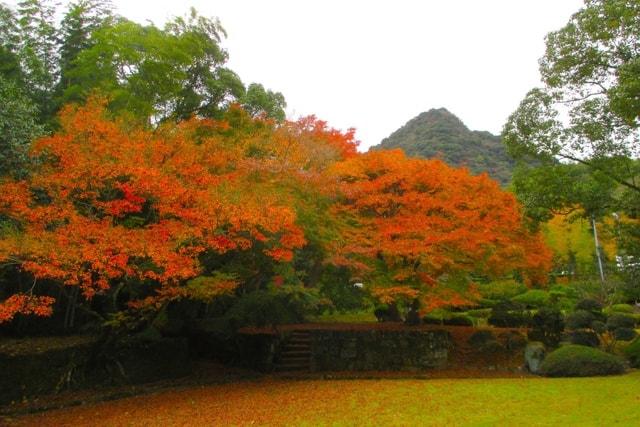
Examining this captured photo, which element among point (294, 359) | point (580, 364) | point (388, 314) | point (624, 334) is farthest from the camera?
point (388, 314)

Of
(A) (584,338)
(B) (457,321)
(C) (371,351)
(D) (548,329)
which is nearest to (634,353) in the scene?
(A) (584,338)

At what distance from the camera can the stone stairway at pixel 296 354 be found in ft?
50.4

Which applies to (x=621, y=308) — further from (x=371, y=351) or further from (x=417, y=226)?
(x=417, y=226)

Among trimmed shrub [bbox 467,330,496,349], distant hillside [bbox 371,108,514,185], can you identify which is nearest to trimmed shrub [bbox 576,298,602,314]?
trimmed shrub [bbox 467,330,496,349]

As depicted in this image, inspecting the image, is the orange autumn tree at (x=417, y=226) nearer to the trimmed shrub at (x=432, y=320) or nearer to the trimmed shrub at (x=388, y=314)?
the trimmed shrub at (x=388, y=314)

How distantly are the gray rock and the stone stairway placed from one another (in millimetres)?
6688

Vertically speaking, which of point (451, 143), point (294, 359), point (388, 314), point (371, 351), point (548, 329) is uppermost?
point (451, 143)

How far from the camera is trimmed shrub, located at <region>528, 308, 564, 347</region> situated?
16.5 m

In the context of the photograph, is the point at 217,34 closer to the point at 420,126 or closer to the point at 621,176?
the point at 621,176

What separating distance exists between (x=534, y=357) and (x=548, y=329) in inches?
109

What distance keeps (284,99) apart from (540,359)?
17.1m

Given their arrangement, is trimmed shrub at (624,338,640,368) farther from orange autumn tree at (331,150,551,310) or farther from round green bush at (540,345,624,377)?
orange autumn tree at (331,150,551,310)

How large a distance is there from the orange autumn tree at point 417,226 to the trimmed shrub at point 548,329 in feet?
12.1

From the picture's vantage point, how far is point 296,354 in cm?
1592
